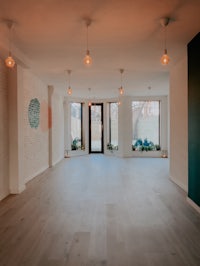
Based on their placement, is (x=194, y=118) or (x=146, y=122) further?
(x=146, y=122)

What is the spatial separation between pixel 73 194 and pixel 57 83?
3.98 metres

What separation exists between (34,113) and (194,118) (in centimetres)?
405

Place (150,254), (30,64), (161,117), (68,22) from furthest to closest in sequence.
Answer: (161,117), (30,64), (68,22), (150,254)

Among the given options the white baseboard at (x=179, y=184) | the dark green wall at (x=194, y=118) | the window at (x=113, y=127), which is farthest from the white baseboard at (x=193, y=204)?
the window at (x=113, y=127)

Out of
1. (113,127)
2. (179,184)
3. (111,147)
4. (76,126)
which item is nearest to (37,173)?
(179,184)

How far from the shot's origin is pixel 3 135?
441 cm

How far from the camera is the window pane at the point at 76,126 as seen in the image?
35.3 ft

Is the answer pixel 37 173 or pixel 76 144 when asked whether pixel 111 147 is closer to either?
pixel 76 144

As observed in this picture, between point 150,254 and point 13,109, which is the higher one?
point 13,109

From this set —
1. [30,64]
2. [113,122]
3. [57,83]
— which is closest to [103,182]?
[30,64]

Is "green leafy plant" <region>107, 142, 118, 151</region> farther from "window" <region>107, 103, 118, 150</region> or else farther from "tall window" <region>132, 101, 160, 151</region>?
"tall window" <region>132, 101, 160, 151</region>

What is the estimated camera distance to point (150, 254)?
243cm

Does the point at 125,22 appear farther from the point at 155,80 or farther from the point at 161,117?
the point at 161,117

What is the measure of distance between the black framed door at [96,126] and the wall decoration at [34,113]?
4922 millimetres
